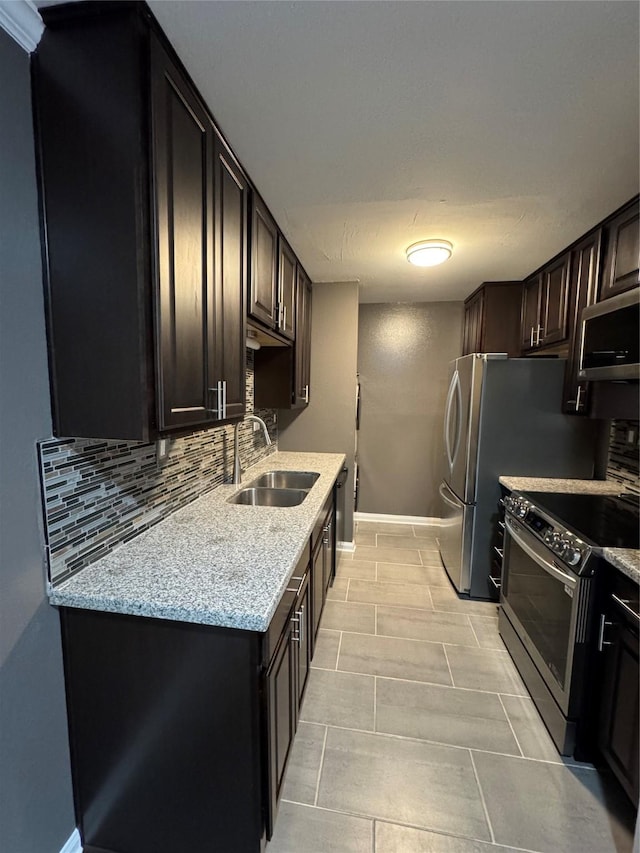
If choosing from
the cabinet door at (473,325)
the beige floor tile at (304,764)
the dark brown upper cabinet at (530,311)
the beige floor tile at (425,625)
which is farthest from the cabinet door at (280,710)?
the cabinet door at (473,325)

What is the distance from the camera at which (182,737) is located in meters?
1.06

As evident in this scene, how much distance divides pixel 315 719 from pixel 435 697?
0.61 meters

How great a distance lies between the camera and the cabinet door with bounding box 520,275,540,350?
2795 millimetres

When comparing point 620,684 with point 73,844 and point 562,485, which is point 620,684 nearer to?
point 562,485

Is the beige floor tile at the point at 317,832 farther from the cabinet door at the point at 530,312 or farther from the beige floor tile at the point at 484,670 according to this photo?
the cabinet door at the point at 530,312

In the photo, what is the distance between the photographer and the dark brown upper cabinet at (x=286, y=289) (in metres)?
2.21

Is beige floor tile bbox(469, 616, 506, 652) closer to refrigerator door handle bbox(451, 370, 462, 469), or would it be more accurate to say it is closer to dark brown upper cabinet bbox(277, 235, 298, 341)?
refrigerator door handle bbox(451, 370, 462, 469)

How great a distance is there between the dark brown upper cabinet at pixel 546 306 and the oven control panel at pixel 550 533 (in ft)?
3.88

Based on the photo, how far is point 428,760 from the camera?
1506mm

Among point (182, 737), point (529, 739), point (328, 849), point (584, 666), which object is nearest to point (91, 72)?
point (182, 737)

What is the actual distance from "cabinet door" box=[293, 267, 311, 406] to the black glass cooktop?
5.56 ft

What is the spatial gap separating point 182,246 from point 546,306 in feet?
8.42

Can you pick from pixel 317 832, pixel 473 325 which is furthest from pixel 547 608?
pixel 473 325

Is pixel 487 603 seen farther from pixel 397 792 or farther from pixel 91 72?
pixel 91 72
